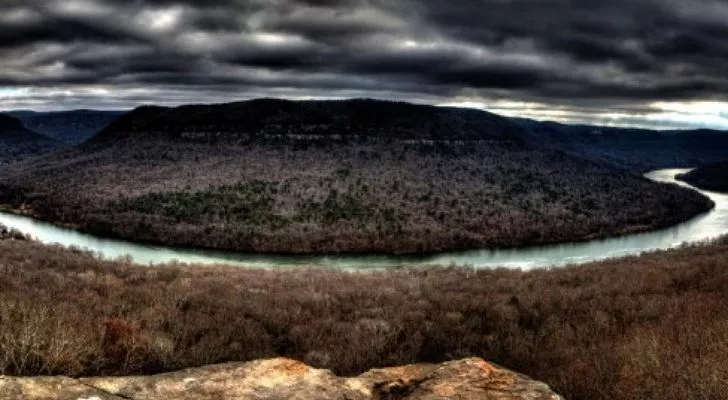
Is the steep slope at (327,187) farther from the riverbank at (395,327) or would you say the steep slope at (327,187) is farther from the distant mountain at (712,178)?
the riverbank at (395,327)

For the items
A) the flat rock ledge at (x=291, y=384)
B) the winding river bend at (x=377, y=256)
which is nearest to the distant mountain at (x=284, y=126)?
the winding river bend at (x=377, y=256)

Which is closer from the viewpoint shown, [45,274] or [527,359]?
[527,359]

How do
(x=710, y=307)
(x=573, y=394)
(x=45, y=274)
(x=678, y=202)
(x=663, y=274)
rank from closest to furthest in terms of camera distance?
(x=573, y=394) < (x=710, y=307) < (x=45, y=274) < (x=663, y=274) < (x=678, y=202)

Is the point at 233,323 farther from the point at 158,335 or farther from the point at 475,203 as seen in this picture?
the point at 475,203

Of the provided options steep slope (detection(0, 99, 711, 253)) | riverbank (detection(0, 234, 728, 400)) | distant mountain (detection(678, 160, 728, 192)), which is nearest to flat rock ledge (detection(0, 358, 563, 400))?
riverbank (detection(0, 234, 728, 400))

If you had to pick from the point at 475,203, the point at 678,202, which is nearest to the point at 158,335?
the point at 475,203

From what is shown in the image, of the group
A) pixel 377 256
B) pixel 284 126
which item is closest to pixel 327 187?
pixel 377 256

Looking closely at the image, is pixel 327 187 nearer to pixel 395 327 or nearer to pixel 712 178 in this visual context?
pixel 395 327
